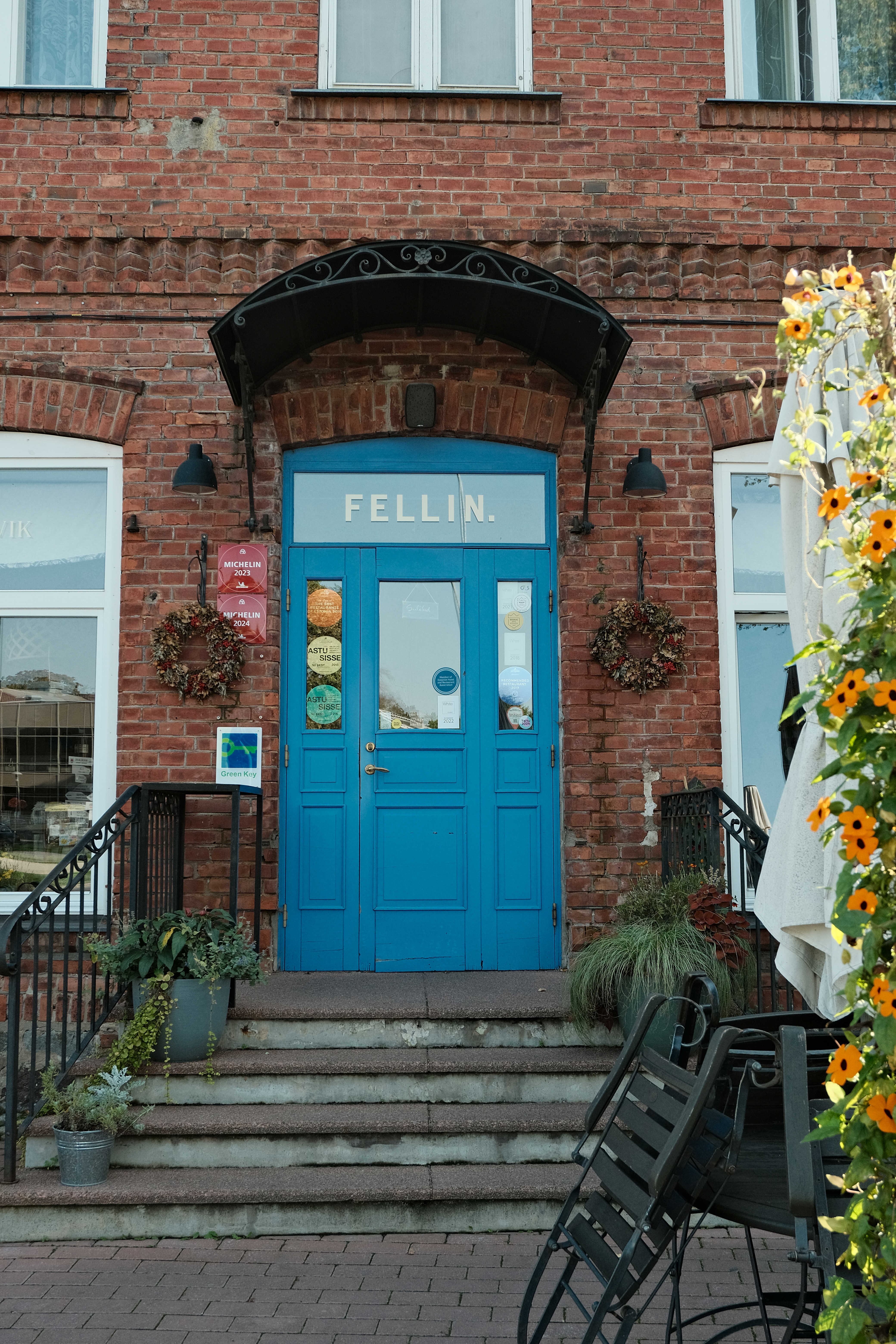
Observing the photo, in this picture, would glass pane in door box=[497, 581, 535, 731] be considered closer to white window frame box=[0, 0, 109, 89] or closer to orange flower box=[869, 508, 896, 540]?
white window frame box=[0, 0, 109, 89]

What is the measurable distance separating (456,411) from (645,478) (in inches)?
42.8

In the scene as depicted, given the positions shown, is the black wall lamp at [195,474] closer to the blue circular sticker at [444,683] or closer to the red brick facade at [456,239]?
the red brick facade at [456,239]

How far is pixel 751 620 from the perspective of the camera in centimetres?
635

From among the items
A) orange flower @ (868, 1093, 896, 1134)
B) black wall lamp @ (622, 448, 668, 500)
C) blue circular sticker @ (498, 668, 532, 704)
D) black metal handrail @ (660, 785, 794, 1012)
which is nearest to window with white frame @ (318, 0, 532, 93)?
black wall lamp @ (622, 448, 668, 500)

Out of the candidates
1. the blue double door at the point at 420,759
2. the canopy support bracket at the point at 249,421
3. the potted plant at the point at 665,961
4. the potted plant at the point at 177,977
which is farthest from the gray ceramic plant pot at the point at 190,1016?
the canopy support bracket at the point at 249,421

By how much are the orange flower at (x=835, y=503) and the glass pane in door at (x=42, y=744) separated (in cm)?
474

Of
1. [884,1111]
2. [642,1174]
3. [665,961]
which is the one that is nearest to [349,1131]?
[665,961]

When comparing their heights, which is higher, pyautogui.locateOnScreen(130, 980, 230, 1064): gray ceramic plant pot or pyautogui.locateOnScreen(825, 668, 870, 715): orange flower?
pyautogui.locateOnScreen(825, 668, 870, 715): orange flower

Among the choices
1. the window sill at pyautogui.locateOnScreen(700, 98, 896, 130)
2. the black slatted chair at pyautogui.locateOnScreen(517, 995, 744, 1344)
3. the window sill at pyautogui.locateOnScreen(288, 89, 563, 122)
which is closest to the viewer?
the black slatted chair at pyautogui.locateOnScreen(517, 995, 744, 1344)

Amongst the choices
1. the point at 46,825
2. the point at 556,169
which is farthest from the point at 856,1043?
the point at 556,169

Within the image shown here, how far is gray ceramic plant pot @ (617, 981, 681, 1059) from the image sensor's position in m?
4.60

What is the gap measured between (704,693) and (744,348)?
1.87 meters

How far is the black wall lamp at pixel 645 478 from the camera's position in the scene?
5883 mm

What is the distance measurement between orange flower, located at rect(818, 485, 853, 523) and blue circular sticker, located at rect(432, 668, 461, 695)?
4132mm
